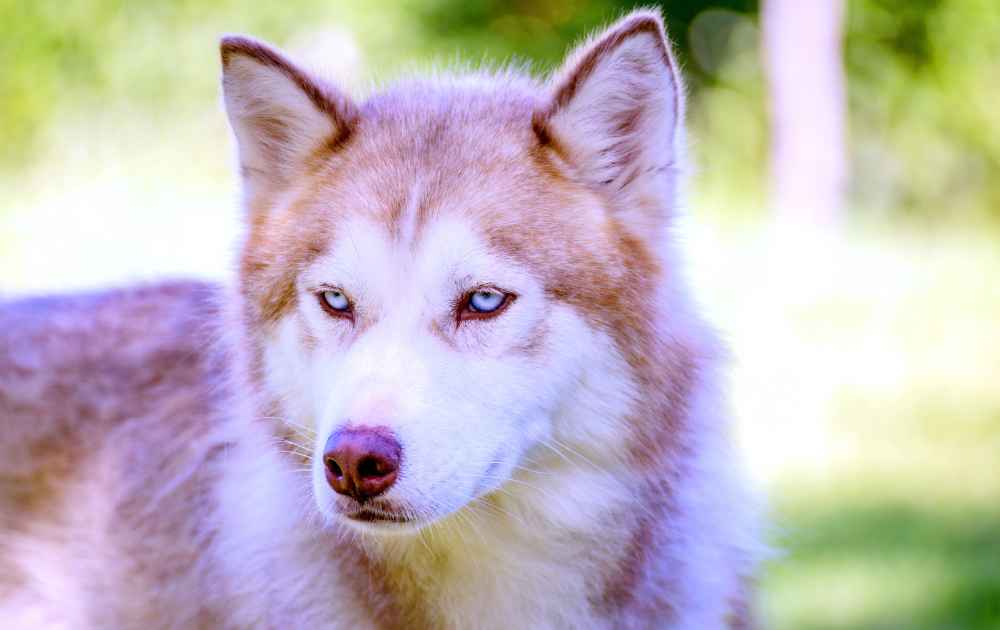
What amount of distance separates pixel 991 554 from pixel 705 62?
1468 cm

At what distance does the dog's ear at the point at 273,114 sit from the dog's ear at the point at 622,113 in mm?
517

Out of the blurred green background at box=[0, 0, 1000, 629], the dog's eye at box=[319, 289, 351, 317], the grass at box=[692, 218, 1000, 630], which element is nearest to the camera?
the dog's eye at box=[319, 289, 351, 317]

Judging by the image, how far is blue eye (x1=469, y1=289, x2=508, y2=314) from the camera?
280 centimetres

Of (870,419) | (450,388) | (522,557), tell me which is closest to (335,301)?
(450,388)

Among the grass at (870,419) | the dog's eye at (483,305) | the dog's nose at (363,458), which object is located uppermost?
the dog's eye at (483,305)

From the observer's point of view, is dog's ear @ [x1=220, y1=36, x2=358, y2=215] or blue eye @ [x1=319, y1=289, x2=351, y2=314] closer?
blue eye @ [x1=319, y1=289, x2=351, y2=314]

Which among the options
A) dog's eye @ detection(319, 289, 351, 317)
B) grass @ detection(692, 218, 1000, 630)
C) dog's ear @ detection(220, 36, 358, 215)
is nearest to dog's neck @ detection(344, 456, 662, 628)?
dog's eye @ detection(319, 289, 351, 317)

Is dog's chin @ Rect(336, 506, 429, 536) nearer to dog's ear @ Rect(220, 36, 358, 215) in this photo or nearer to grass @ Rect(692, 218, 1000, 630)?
dog's ear @ Rect(220, 36, 358, 215)

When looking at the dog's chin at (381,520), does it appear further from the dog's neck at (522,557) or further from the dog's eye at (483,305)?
the dog's eye at (483,305)

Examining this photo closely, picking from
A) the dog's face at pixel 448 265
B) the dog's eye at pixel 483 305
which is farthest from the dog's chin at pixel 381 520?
the dog's eye at pixel 483 305

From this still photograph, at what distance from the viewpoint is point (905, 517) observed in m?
5.96

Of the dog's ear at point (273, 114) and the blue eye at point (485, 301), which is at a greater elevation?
the dog's ear at point (273, 114)

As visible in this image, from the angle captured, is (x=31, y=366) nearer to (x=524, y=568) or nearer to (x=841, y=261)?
(x=524, y=568)

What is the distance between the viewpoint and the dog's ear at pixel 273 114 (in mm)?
3094
